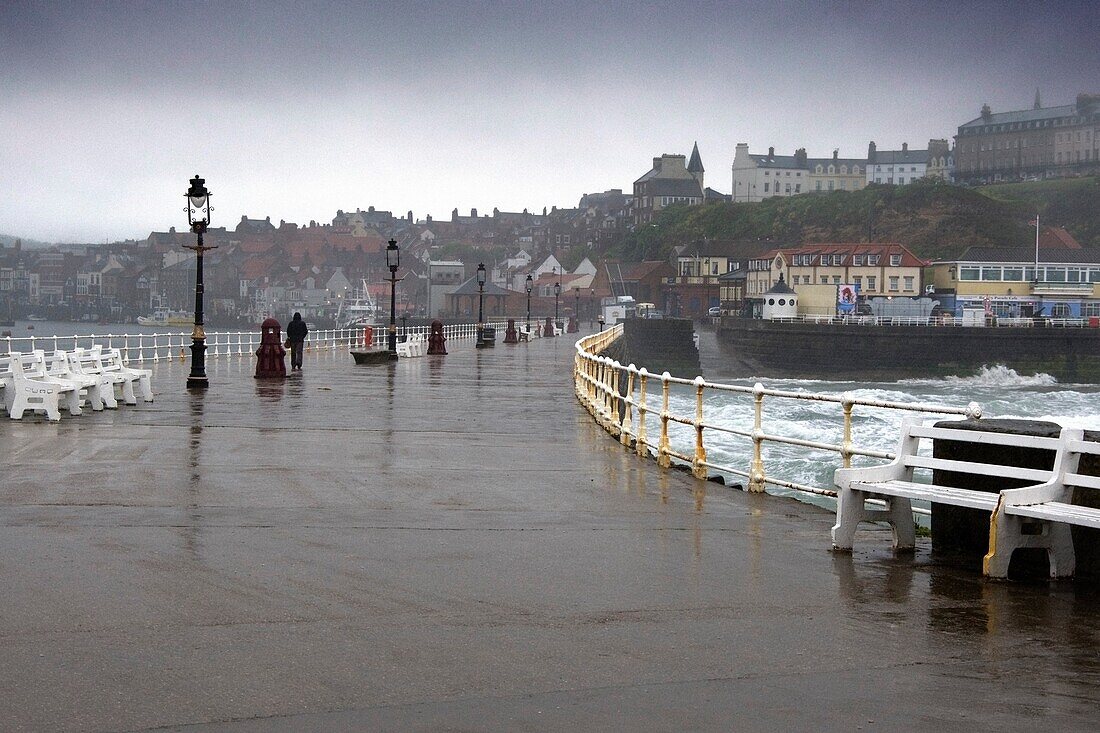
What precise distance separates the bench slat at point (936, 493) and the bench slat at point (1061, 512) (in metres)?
0.27

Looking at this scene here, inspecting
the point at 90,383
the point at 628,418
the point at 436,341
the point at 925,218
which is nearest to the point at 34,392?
the point at 90,383

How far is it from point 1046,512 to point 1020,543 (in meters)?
0.41

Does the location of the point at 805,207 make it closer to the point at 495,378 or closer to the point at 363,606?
the point at 495,378

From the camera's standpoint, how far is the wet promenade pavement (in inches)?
206

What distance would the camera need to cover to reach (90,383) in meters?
19.9

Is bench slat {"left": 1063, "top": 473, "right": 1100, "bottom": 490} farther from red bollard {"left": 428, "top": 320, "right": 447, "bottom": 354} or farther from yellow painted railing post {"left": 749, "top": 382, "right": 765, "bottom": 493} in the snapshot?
red bollard {"left": 428, "top": 320, "right": 447, "bottom": 354}

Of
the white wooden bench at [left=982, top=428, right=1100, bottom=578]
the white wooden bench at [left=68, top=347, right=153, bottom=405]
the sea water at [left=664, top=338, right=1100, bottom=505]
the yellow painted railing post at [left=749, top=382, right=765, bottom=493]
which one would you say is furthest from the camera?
the sea water at [left=664, top=338, right=1100, bottom=505]

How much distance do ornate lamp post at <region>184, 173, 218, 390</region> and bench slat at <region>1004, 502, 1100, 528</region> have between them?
2074cm

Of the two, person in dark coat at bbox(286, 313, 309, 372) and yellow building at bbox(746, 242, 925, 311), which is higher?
yellow building at bbox(746, 242, 925, 311)

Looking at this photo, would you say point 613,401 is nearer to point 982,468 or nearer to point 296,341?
point 982,468

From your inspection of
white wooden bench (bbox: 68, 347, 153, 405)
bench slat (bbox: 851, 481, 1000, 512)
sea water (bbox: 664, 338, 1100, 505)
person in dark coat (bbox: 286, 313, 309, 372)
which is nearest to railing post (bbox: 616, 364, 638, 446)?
sea water (bbox: 664, 338, 1100, 505)

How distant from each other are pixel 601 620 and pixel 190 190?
23813mm

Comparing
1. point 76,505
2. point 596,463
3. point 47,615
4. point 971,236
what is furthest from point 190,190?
point 971,236

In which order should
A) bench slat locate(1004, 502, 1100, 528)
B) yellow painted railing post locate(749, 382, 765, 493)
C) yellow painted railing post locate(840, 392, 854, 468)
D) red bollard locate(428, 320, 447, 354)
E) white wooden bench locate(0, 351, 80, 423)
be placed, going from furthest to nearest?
red bollard locate(428, 320, 447, 354) → white wooden bench locate(0, 351, 80, 423) → yellow painted railing post locate(749, 382, 765, 493) → yellow painted railing post locate(840, 392, 854, 468) → bench slat locate(1004, 502, 1100, 528)
